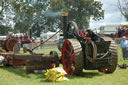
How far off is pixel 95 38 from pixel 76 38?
605 mm

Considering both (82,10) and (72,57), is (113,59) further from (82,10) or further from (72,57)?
(82,10)

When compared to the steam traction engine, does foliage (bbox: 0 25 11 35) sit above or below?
below

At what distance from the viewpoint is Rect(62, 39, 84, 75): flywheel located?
713 centimetres

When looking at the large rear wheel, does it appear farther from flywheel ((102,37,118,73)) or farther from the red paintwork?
the red paintwork

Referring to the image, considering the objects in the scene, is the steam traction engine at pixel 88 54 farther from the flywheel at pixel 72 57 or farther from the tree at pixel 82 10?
the tree at pixel 82 10

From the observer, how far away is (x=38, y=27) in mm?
56750

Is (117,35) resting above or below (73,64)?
below

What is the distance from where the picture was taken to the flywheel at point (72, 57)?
7.13m

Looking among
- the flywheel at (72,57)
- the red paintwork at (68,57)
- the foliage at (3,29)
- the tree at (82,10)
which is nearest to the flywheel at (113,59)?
the flywheel at (72,57)

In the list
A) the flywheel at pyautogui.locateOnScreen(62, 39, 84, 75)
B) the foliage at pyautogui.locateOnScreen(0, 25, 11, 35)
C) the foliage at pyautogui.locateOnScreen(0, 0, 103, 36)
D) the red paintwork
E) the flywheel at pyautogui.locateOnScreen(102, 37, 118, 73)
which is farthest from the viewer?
the foliage at pyautogui.locateOnScreen(0, 0, 103, 36)

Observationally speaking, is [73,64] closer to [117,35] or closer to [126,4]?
[117,35]

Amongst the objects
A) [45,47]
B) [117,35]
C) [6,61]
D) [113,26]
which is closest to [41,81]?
[6,61]

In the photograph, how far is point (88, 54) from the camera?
7324 millimetres

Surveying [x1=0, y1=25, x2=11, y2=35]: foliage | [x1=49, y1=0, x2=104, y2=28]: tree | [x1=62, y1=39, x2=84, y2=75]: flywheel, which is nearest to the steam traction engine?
[x1=62, y1=39, x2=84, y2=75]: flywheel
